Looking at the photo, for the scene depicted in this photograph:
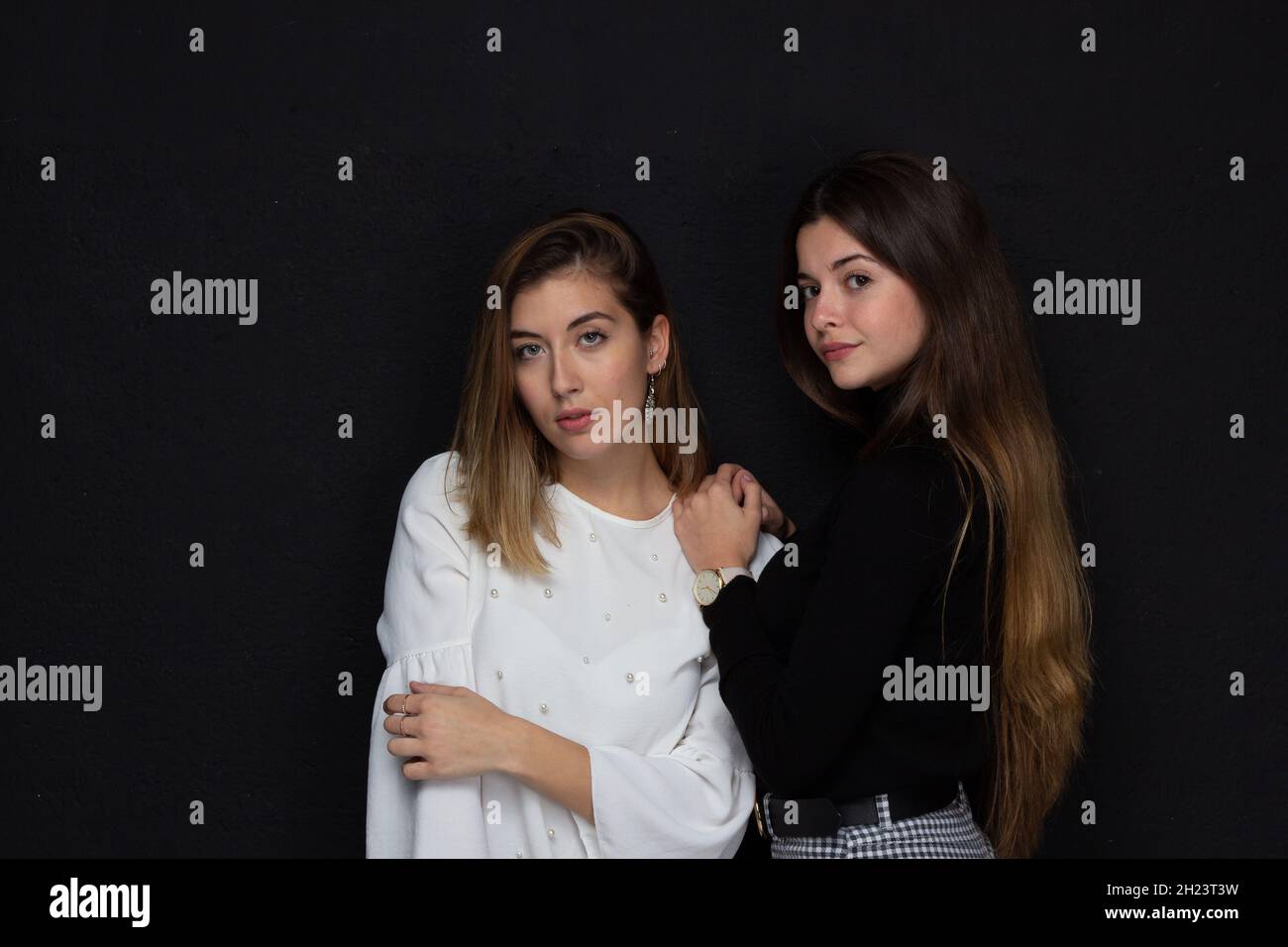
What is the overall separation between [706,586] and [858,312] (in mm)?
492

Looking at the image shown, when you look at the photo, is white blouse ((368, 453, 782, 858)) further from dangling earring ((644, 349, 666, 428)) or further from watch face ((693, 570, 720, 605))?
dangling earring ((644, 349, 666, 428))

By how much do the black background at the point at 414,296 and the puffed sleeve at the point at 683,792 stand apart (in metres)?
0.57

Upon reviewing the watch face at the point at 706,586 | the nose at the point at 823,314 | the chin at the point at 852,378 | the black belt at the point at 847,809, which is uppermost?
the nose at the point at 823,314

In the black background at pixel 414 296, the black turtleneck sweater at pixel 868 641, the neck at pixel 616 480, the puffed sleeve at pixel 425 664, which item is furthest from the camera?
the black background at pixel 414 296

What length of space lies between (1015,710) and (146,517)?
1.60 meters

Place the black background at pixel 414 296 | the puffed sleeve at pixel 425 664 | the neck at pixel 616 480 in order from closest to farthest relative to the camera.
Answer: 1. the puffed sleeve at pixel 425 664
2. the neck at pixel 616 480
3. the black background at pixel 414 296

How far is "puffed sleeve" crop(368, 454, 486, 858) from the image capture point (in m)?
1.83

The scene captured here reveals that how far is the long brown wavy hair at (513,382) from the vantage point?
75.9 inches

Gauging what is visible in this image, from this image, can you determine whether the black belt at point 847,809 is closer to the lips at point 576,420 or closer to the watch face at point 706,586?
the watch face at point 706,586

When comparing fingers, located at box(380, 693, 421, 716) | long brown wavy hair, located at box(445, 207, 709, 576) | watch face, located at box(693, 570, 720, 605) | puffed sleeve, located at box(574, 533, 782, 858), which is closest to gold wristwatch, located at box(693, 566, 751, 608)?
watch face, located at box(693, 570, 720, 605)

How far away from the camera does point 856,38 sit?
2316 millimetres

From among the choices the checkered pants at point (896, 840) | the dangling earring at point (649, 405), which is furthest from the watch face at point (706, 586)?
the checkered pants at point (896, 840)

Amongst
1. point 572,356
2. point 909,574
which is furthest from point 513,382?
point 909,574
